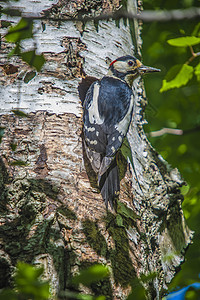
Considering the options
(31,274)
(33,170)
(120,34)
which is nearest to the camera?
(31,274)

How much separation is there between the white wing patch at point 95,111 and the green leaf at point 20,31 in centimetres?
73

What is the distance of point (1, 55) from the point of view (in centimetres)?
202

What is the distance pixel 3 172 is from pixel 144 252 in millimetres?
856

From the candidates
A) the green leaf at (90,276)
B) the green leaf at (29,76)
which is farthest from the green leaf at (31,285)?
the green leaf at (29,76)

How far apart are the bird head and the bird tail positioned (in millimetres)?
797

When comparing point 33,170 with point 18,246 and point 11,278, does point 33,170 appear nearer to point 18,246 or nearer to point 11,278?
point 18,246

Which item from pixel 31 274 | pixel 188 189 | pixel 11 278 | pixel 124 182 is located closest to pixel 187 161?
pixel 188 189

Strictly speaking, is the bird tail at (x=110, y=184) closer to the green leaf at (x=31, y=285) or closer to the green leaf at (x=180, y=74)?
the green leaf at (x=180, y=74)

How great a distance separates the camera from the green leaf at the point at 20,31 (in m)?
1.41

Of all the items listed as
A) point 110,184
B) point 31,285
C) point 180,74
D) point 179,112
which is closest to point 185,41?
point 180,74

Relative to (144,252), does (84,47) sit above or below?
above

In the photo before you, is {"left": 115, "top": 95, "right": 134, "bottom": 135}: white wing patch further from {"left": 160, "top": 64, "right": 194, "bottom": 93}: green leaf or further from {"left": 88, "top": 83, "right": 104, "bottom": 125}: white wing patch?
{"left": 160, "top": 64, "right": 194, "bottom": 93}: green leaf

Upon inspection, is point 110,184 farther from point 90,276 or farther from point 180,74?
point 90,276

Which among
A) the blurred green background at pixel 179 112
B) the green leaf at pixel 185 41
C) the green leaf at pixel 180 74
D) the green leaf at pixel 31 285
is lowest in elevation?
the blurred green background at pixel 179 112
